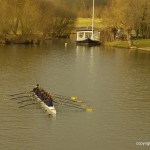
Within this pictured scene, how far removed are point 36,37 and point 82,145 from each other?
222 ft

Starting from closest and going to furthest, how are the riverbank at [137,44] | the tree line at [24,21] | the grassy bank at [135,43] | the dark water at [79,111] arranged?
the dark water at [79,111]
the riverbank at [137,44]
the grassy bank at [135,43]
the tree line at [24,21]

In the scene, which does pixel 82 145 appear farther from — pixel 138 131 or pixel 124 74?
pixel 124 74

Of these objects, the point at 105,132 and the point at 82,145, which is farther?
the point at 105,132

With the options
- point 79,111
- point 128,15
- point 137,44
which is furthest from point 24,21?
point 79,111

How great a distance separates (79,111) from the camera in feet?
102

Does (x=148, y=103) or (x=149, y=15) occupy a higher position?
(x=149, y=15)

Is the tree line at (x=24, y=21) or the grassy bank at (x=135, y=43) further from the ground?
the tree line at (x=24, y=21)

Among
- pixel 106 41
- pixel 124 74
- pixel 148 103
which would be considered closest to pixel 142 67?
pixel 124 74

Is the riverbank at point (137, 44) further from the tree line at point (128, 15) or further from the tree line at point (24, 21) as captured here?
the tree line at point (24, 21)

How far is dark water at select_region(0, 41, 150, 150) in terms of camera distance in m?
25.0

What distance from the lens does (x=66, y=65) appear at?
5519 cm

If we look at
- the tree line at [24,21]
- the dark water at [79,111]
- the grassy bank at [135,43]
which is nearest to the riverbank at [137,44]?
the grassy bank at [135,43]

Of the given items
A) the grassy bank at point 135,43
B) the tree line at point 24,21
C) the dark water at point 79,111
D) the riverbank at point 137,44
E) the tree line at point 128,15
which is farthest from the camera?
the tree line at point 24,21

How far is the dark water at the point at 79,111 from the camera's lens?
25.0m
